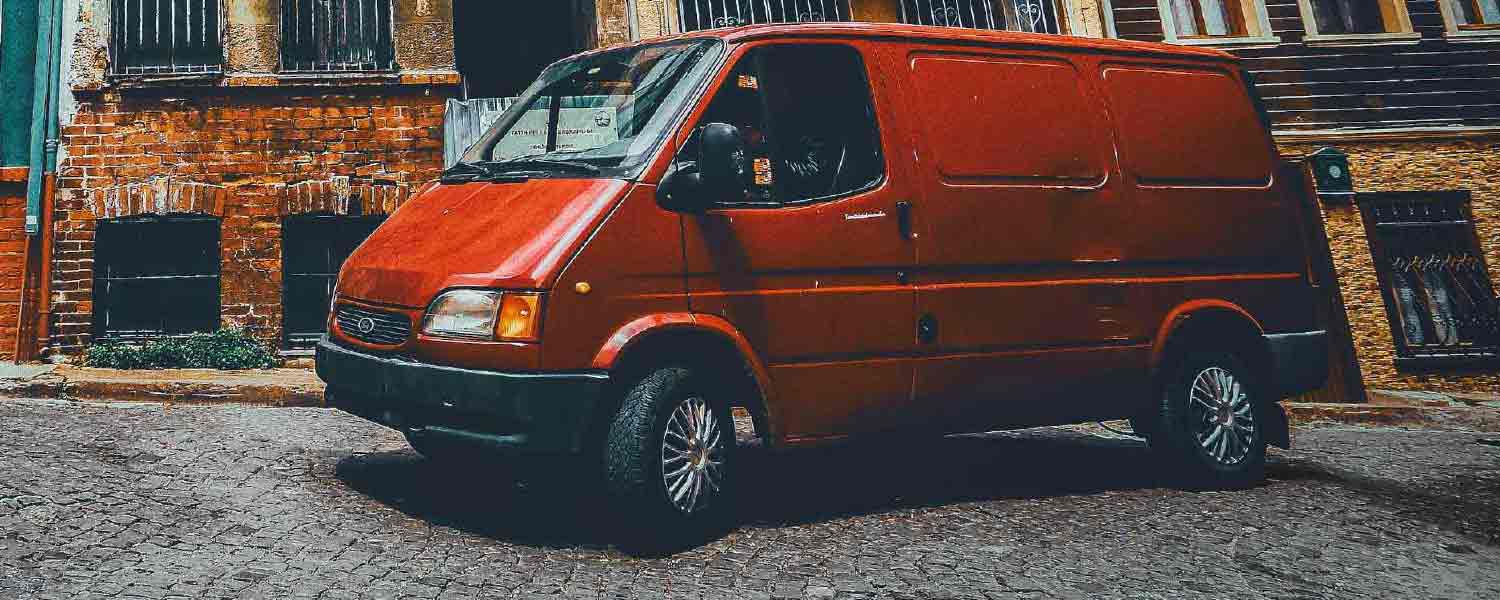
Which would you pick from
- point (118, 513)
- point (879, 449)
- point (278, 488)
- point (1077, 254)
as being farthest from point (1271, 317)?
point (118, 513)

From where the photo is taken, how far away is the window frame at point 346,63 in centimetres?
1063

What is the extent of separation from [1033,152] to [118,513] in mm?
4285

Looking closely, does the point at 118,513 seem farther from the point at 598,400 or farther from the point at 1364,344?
the point at 1364,344

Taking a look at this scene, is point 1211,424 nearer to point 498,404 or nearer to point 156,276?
point 498,404

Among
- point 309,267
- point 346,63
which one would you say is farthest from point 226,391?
point 346,63

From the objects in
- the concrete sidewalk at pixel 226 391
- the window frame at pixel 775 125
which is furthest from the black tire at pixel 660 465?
the concrete sidewalk at pixel 226 391

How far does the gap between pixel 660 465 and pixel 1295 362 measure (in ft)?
12.4

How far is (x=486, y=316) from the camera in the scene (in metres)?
4.15

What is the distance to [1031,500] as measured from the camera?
5.45 meters

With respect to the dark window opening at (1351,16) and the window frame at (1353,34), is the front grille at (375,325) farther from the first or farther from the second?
the dark window opening at (1351,16)

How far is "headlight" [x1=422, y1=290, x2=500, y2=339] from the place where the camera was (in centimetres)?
415

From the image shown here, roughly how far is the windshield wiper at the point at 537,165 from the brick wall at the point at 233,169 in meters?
5.85

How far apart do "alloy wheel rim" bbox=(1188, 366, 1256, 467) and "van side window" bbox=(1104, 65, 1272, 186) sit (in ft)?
3.43

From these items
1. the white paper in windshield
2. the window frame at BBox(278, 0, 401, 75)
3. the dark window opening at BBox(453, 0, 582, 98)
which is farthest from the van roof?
the dark window opening at BBox(453, 0, 582, 98)
